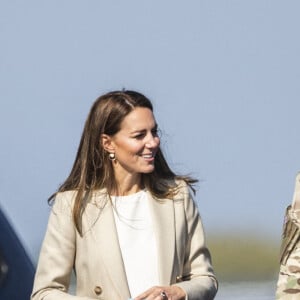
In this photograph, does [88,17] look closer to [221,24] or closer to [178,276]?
[221,24]

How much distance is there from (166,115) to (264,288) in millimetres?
834

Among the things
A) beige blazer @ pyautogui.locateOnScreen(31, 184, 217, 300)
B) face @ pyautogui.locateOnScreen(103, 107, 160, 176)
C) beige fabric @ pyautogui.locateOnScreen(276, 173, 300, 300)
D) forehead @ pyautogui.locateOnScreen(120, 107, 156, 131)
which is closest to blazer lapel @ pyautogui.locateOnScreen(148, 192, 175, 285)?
beige blazer @ pyautogui.locateOnScreen(31, 184, 217, 300)

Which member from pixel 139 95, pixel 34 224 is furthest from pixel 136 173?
pixel 34 224

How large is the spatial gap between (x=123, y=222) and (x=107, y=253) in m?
0.13

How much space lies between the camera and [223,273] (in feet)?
18.9

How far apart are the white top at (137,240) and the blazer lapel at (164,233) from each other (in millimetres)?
20

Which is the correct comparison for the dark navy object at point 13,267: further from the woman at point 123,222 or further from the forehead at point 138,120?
the forehead at point 138,120

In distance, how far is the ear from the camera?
4461 mm

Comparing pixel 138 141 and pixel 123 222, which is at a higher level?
pixel 138 141

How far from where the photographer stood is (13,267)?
562 centimetres

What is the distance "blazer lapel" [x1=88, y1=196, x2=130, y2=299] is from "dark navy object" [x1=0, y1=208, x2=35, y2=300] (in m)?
1.26

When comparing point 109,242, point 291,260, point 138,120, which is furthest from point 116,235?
point 291,260

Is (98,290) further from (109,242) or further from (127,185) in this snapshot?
(127,185)

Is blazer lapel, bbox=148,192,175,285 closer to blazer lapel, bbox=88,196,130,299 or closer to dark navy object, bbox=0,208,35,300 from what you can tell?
blazer lapel, bbox=88,196,130,299
